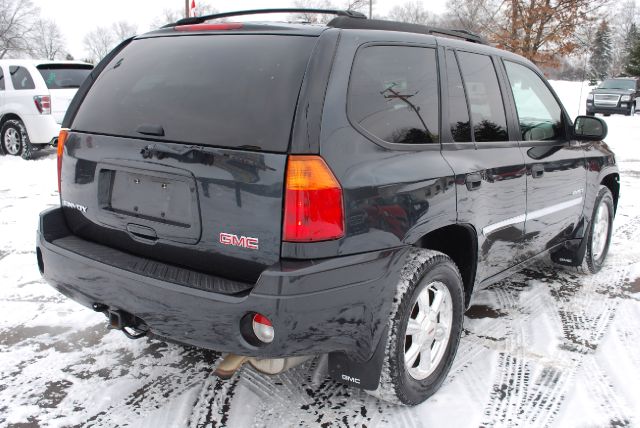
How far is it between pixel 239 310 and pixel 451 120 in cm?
151

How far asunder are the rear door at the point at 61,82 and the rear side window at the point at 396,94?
9.04m

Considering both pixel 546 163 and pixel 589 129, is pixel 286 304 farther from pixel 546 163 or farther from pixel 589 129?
pixel 589 129

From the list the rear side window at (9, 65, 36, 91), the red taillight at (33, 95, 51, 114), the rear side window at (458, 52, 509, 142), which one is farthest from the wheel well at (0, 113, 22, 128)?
the rear side window at (458, 52, 509, 142)

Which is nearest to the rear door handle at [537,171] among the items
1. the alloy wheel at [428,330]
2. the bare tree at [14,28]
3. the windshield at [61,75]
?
the alloy wheel at [428,330]

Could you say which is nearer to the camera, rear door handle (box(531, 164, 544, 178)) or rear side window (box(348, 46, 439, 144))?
rear side window (box(348, 46, 439, 144))

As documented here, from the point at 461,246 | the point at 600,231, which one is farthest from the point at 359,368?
the point at 600,231

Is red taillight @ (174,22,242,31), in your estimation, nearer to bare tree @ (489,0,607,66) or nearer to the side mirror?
the side mirror

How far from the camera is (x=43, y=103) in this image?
388 inches

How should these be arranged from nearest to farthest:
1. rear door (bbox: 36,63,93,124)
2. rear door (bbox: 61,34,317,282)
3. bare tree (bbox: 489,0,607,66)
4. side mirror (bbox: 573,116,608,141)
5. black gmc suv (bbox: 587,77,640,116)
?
rear door (bbox: 61,34,317,282) < side mirror (bbox: 573,116,608,141) < rear door (bbox: 36,63,93,124) < bare tree (bbox: 489,0,607,66) < black gmc suv (bbox: 587,77,640,116)

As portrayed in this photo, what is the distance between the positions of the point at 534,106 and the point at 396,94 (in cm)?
161

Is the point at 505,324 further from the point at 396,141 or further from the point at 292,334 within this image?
the point at 292,334

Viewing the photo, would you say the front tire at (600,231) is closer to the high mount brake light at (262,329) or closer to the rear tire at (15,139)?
the high mount brake light at (262,329)

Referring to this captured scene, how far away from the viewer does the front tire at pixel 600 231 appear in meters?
4.53

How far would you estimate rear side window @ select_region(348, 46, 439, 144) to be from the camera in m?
2.34
